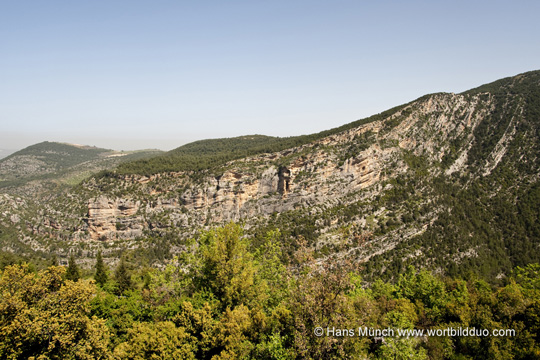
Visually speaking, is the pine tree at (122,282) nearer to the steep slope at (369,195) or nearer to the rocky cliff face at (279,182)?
the steep slope at (369,195)

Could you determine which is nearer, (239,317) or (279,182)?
(239,317)

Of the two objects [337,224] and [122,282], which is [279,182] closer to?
[337,224]

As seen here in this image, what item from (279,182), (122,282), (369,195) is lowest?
(122,282)

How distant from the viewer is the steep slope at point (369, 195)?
72812 millimetres

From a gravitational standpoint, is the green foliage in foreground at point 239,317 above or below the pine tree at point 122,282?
above

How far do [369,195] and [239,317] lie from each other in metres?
75.6

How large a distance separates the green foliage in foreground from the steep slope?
146 ft

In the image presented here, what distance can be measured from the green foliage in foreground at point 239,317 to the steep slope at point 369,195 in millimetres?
44455

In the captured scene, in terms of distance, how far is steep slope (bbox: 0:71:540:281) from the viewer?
72812mm

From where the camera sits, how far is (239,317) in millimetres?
19500

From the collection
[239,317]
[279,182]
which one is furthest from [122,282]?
[279,182]

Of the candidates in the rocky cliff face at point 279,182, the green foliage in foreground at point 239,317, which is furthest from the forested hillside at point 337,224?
the rocky cliff face at point 279,182

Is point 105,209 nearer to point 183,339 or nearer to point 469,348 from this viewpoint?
point 183,339

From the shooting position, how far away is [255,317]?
20281 mm
